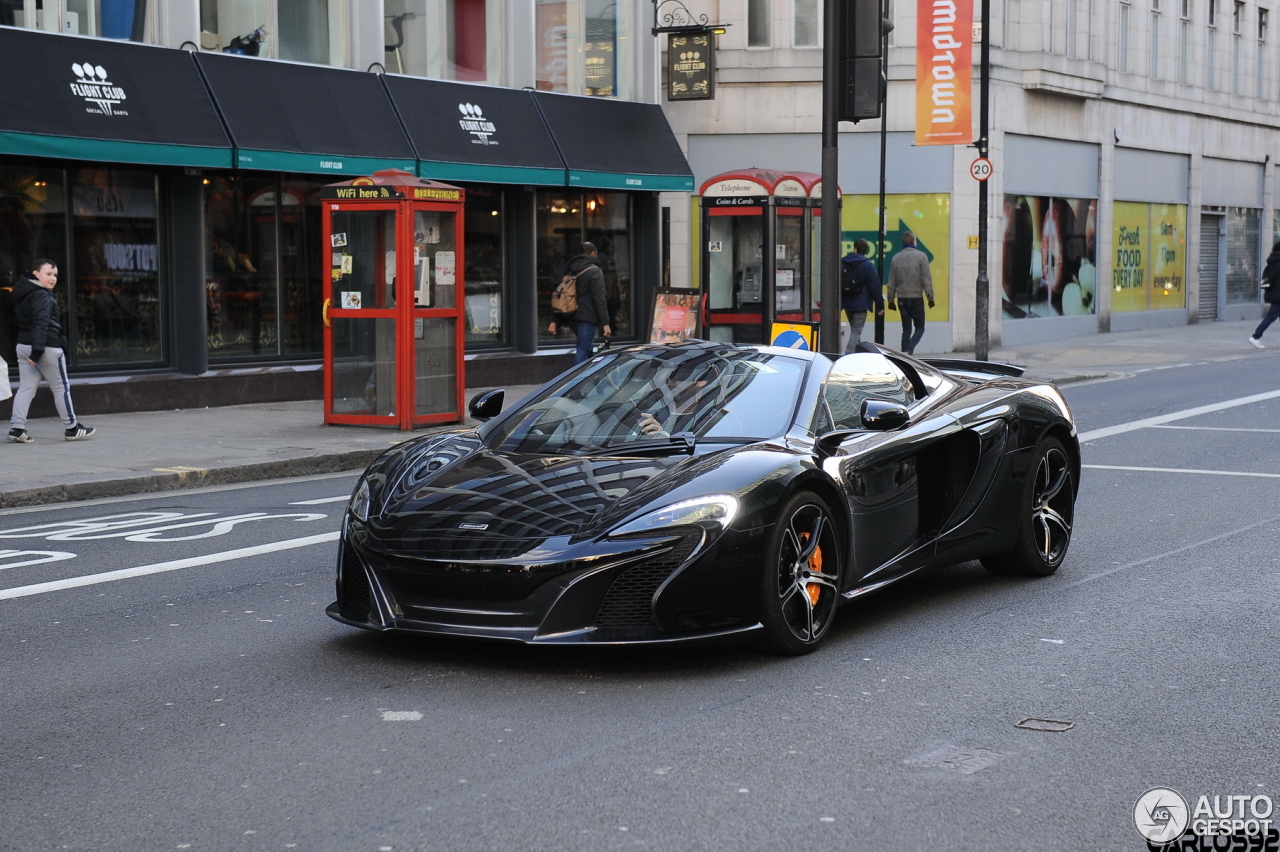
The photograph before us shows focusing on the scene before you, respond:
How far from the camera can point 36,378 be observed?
1438 cm

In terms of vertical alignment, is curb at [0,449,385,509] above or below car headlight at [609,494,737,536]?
below

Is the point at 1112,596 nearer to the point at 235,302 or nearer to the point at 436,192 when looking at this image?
the point at 436,192

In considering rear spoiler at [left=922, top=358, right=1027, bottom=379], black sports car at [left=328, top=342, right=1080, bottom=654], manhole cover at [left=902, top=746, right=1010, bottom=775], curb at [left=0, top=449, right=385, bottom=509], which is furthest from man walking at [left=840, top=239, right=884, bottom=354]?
manhole cover at [left=902, top=746, right=1010, bottom=775]

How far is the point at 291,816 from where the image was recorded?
445cm

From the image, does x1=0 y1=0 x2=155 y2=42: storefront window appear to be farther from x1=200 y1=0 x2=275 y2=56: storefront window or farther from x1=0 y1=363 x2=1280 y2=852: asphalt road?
x1=0 y1=363 x2=1280 y2=852: asphalt road

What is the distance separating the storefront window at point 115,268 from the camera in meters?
17.2

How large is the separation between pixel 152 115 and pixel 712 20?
13525mm

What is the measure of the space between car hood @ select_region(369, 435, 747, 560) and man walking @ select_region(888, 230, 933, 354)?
742 inches

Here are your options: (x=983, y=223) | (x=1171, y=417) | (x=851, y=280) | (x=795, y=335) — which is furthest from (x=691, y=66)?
(x=1171, y=417)

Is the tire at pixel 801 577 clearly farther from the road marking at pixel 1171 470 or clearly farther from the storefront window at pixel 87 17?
the storefront window at pixel 87 17

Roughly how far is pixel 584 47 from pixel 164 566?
16651mm

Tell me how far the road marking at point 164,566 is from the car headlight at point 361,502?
87.9 inches

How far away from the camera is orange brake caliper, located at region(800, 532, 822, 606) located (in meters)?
6.33

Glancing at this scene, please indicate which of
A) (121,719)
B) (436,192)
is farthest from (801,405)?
(436,192)
